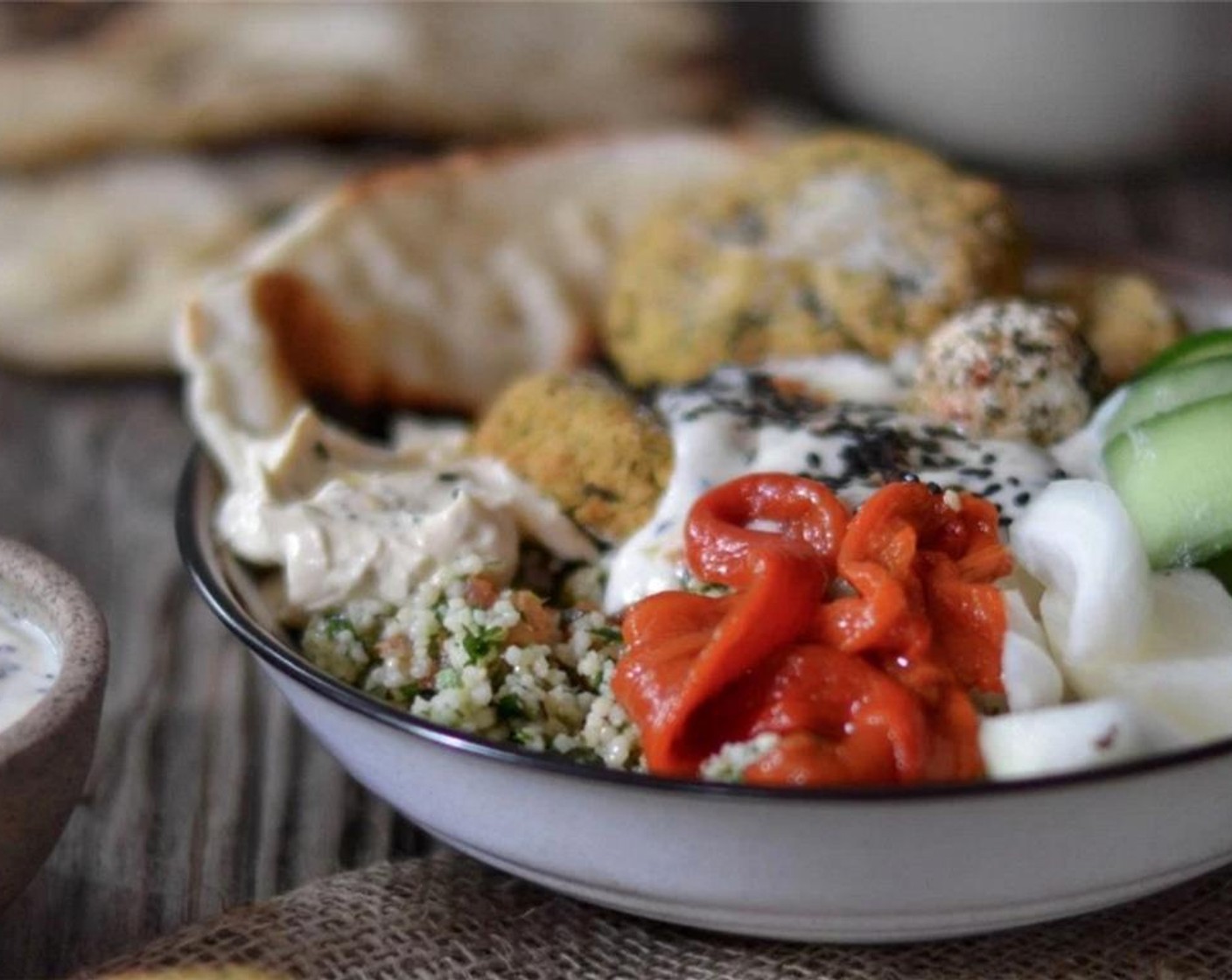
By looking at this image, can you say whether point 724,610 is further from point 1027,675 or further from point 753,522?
point 1027,675

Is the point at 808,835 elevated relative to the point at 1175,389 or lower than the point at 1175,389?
lower

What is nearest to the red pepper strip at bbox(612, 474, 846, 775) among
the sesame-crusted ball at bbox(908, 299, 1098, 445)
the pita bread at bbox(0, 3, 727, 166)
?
the sesame-crusted ball at bbox(908, 299, 1098, 445)

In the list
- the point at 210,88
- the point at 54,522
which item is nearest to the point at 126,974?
the point at 54,522

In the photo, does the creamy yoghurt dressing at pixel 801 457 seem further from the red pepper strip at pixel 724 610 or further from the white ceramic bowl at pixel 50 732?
the white ceramic bowl at pixel 50 732

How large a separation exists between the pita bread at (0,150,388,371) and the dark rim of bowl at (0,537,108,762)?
1.57 m

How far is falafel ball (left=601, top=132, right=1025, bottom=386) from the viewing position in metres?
2.78

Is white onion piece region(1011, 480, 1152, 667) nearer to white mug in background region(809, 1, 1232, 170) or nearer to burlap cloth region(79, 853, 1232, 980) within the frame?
burlap cloth region(79, 853, 1232, 980)

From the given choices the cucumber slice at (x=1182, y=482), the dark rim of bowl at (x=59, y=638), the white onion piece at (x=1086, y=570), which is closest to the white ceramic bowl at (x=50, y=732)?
the dark rim of bowl at (x=59, y=638)

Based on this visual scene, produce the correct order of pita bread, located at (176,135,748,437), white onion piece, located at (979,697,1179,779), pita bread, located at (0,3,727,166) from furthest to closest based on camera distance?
pita bread, located at (0,3,727,166)
pita bread, located at (176,135,748,437)
white onion piece, located at (979,697,1179,779)

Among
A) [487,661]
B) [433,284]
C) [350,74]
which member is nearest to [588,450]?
[487,661]

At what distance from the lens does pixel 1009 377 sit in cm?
240

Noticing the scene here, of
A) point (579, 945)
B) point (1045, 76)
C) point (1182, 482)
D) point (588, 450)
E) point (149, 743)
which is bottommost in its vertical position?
point (149, 743)

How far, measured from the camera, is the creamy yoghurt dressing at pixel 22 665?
1999mm

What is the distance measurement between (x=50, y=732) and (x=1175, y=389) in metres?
1.59
